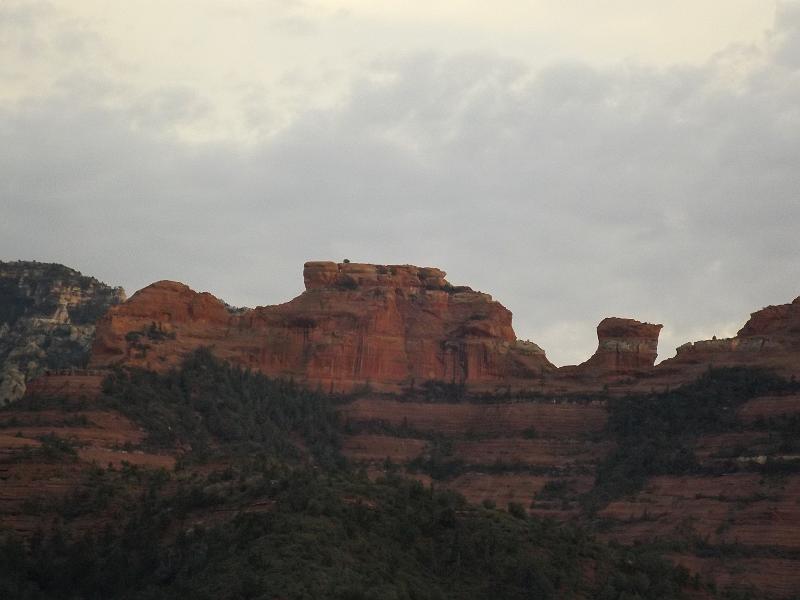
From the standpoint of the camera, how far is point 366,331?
473ft

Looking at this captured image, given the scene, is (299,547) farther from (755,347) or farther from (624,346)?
(624,346)

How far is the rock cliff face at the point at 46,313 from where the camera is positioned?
15862cm

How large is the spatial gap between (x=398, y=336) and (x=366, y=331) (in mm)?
2681

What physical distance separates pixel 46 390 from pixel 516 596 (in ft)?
161

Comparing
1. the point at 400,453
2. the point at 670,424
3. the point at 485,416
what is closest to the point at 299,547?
the point at 670,424

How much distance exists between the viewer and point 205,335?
138875 millimetres

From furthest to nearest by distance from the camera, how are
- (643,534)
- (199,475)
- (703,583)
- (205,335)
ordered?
(205,335) < (643,534) < (199,475) < (703,583)

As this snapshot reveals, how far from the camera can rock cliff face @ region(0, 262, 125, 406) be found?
159 metres

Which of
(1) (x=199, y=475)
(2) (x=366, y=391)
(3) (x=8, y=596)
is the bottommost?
(3) (x=8, y=596)

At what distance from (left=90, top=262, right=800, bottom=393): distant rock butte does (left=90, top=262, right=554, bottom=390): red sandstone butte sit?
74mm

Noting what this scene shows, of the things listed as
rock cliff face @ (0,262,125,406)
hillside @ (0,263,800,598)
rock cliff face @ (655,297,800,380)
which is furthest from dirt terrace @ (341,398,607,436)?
rock cliff face @ (0,262,125,406)

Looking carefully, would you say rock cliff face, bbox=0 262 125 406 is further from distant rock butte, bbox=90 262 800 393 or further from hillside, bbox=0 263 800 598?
hillside, bbox=0 263 800 598

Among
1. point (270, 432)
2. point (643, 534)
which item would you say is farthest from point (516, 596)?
point (270, 432)

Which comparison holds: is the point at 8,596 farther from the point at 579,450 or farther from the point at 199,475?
the point at 579,450
